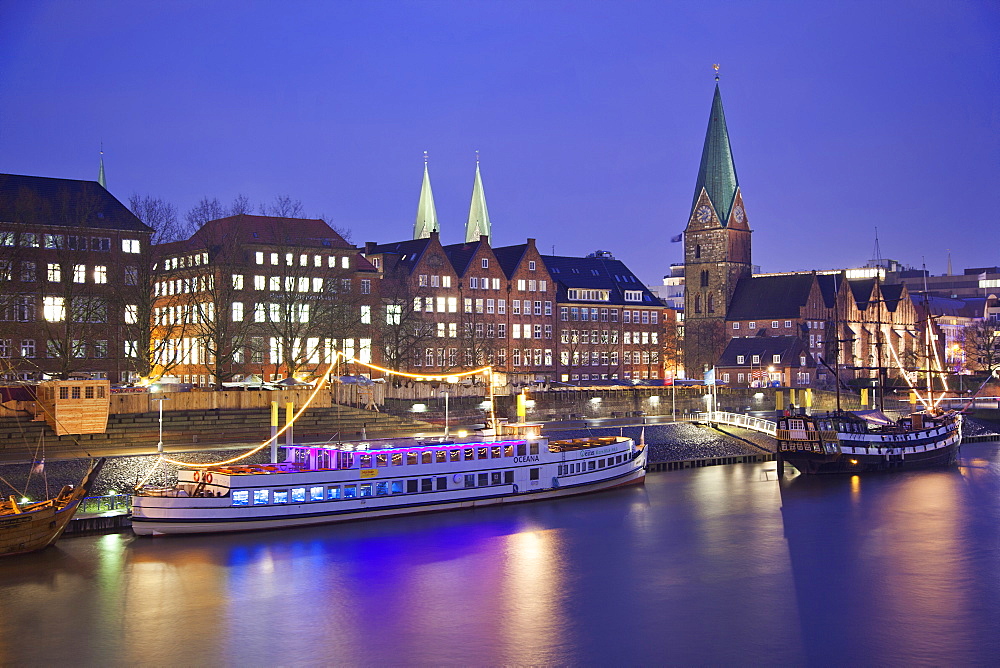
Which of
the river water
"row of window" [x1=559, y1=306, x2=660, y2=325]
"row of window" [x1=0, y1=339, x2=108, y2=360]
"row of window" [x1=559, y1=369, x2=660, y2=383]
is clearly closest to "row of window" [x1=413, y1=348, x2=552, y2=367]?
"row of window" [x1=559, y1=369, x2=660, y2=383]

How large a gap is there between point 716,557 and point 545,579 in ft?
25.4

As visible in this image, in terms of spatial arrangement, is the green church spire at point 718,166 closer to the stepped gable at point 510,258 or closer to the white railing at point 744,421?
the stepped gable at point 510,258

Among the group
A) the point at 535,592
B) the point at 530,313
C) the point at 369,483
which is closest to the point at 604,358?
the point at 530,313

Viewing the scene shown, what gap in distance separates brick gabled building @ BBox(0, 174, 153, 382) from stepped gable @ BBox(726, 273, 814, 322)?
3528 inches

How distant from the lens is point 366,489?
5112 cm

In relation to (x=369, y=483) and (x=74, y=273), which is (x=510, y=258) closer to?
(x=74, y=273)

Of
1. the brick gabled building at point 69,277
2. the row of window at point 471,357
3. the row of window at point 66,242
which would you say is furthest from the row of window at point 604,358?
the brick gabled building at point 69,277

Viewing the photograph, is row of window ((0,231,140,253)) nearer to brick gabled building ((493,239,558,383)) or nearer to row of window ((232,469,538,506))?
row of window ((232,469,538,506))

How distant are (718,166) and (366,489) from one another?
115319 millimetres

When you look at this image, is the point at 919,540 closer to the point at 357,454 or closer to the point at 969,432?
the point at 357,454

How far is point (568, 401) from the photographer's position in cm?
9275

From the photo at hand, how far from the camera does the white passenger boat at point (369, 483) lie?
4741 cm

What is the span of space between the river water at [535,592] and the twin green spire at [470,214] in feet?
335

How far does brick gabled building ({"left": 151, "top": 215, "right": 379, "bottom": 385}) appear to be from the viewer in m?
79.1
